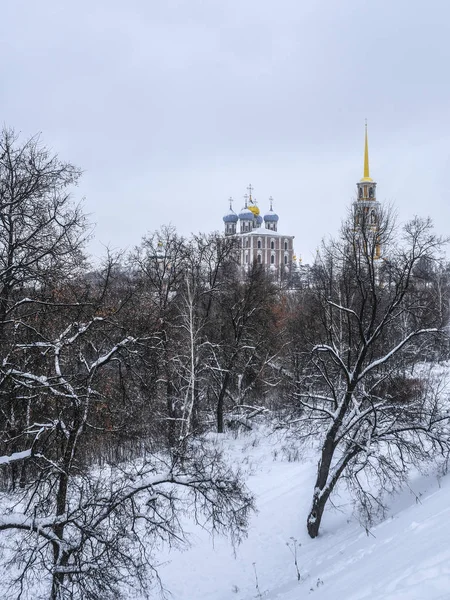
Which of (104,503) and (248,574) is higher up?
(104,503)

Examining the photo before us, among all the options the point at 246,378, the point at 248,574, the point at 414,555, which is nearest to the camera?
the point at 414,555

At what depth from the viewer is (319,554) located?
1059 centimetres

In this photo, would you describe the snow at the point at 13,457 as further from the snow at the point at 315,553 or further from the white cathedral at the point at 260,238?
the white cathedral at the point at 260,238

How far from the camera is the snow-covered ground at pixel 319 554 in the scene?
6.01m

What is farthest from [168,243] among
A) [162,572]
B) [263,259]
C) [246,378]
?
[263,259]

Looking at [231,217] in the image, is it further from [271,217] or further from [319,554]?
[319,554]

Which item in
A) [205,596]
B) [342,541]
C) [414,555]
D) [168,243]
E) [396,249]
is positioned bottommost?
[205,596]

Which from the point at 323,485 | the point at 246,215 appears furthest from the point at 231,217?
the point at 323,485

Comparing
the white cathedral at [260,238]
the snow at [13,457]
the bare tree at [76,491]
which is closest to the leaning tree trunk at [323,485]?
the bare tree at [76,491]

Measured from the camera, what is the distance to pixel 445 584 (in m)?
5.12

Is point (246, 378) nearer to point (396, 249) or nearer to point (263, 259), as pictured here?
point (396, 249)

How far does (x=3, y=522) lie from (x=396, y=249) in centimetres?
966

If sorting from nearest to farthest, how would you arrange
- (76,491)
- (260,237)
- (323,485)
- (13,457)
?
(13,457) < (76,491) < (323,485) < (260,237)

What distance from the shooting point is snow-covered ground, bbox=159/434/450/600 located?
6.01 meters
